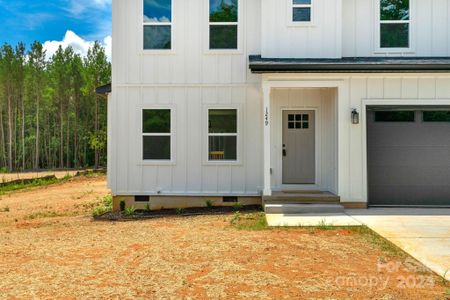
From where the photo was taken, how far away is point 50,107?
41.4 meters

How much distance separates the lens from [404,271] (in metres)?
5.31

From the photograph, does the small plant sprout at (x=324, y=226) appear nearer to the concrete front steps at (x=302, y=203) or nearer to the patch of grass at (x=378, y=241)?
the patch of grass at (x=378, y=241)

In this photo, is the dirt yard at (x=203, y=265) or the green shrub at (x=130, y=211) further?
the green shrub at (x=130, y=211)

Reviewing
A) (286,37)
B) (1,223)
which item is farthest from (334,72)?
(1,223)

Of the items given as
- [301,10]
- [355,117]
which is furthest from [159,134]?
[355,117]

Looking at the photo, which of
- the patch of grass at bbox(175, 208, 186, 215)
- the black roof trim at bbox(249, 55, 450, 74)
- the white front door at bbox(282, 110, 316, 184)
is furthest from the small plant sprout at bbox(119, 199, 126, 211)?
A: the black roof trim at bbox(249, 55, 450, 74)

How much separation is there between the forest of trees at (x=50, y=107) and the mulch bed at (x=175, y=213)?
957 inches

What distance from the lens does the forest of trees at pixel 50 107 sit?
121 ft

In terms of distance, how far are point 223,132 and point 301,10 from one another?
13.1ft

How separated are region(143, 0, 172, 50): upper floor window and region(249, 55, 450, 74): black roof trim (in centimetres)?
292

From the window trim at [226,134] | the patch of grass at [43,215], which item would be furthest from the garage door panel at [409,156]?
the patch of grass at [43,215]

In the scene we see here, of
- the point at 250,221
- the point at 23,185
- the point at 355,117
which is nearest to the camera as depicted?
the point at 250,221

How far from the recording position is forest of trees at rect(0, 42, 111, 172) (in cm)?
3694

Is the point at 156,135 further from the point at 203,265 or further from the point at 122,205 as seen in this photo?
the point at 203,265
